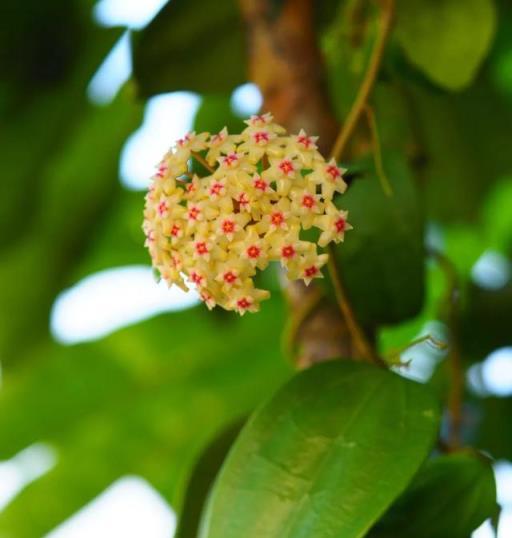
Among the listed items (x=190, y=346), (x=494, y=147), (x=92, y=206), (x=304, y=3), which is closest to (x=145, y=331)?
(x=190, y=346)

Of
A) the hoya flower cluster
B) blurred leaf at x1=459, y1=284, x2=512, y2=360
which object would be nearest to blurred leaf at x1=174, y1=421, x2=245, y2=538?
the hoya flower cluster

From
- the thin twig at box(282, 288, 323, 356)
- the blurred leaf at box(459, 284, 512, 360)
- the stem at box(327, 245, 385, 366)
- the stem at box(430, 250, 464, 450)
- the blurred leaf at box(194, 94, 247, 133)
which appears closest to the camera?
the stem at box(327, 245, 385, 366)

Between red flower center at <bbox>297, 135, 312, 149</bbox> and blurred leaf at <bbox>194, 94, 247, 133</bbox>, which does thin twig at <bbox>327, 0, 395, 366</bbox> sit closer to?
red flower center at <bbox>297, 135, 312, 149</bbox>

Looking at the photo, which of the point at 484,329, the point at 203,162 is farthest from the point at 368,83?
the point at 484,329

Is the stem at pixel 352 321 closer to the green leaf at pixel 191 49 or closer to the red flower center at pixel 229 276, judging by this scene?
the red flower center at pixel 229 276

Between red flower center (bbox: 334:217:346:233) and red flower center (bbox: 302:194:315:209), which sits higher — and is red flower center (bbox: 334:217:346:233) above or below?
below
